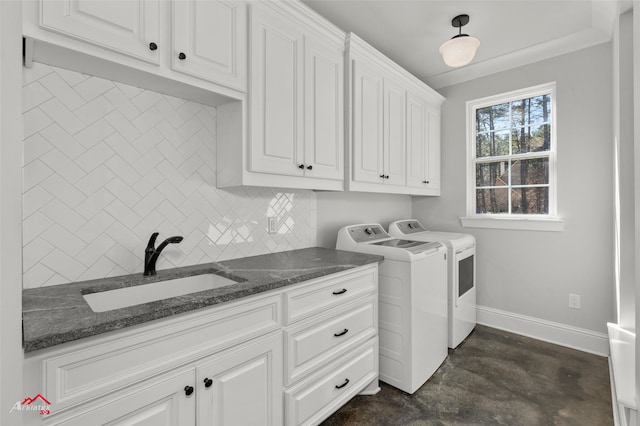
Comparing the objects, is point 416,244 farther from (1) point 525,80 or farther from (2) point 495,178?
(1) point 525,80

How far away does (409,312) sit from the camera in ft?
6.75

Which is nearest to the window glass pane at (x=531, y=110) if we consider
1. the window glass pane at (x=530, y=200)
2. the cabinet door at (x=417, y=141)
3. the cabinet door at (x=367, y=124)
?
the window glass pane at (x=530, y=200)

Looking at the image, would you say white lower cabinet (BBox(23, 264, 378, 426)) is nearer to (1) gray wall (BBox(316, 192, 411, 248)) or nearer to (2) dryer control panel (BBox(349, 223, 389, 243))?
(2) dryer control panel (BBox(349, 223, 389, 243))

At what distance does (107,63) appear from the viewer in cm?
128

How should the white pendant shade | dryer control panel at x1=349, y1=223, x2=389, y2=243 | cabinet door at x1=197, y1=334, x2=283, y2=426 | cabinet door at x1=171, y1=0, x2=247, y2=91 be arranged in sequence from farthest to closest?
dryer control panel at x1=349, y1=223, x2=389, y2=243, the white pendant shade, cabinet door at x1=171, y1=0, x2=247, y2=91, cabinet door at x1=197, y1=334, x2=283, y2=426

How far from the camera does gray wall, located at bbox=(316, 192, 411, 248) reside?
258 centimetres

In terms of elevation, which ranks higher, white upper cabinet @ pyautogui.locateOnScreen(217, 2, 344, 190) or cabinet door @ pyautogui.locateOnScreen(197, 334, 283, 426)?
white upper cabinet @ pyautogui.locateOnScreen(217, 2, 344, 190)

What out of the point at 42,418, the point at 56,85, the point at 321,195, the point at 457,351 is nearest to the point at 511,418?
the point at 457,351

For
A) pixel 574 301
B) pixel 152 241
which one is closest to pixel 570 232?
pixel 574 301

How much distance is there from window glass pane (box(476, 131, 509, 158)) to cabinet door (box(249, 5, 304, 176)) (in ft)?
7.37

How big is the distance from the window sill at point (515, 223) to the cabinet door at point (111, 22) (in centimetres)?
307

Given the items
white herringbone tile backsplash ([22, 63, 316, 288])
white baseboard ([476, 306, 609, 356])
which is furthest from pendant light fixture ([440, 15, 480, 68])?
white baseboard ([476, 306, 609, 356])

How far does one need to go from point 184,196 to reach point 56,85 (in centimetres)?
72

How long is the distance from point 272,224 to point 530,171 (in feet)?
8.19
